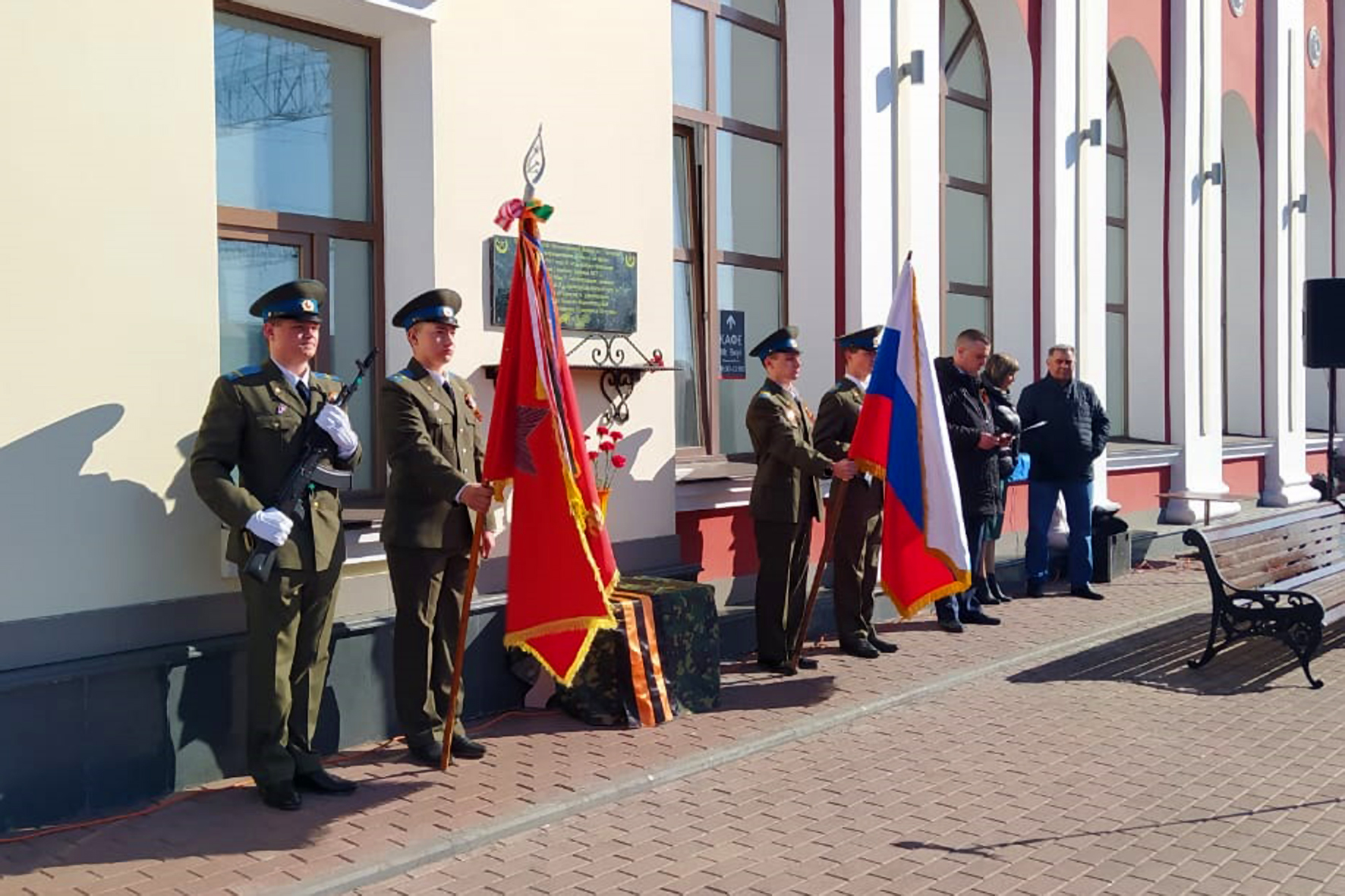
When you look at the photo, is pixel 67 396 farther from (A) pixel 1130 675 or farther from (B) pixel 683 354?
(A) pixel 1130 675

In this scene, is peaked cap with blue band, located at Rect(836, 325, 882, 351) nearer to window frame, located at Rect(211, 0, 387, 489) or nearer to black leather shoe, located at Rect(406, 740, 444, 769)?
window frame, located at Rect(211, 0, 387, 489)

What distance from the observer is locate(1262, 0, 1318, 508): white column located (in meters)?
17.1

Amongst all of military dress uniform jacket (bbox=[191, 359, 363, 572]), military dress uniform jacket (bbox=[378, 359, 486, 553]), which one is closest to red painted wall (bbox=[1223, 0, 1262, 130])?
military dress uniform jacket (bbox=[378, 359, 486, 553])

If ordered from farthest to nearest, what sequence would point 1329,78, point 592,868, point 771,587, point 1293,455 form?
1. point 1329,78
2. point 1293,455
3. point 771,587
4. point 592,868

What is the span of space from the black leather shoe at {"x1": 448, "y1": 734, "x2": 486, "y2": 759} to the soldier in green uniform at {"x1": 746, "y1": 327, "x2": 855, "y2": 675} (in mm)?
2179

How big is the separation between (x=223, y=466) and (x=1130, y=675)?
5.09 m

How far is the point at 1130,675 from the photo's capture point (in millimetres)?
7477

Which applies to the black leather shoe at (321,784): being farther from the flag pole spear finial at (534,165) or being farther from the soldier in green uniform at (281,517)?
the flag pole spear finial at (534,165)

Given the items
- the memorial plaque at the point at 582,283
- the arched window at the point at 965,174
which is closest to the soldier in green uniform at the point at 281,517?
the memorial plaque at the point at 582,283

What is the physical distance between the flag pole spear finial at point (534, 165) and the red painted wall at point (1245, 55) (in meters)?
12.0

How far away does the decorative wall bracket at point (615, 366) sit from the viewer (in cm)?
715

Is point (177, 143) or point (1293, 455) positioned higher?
point (177, 143)

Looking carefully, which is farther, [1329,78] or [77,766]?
[1329,78]

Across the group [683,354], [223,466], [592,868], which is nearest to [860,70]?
[683,354]
